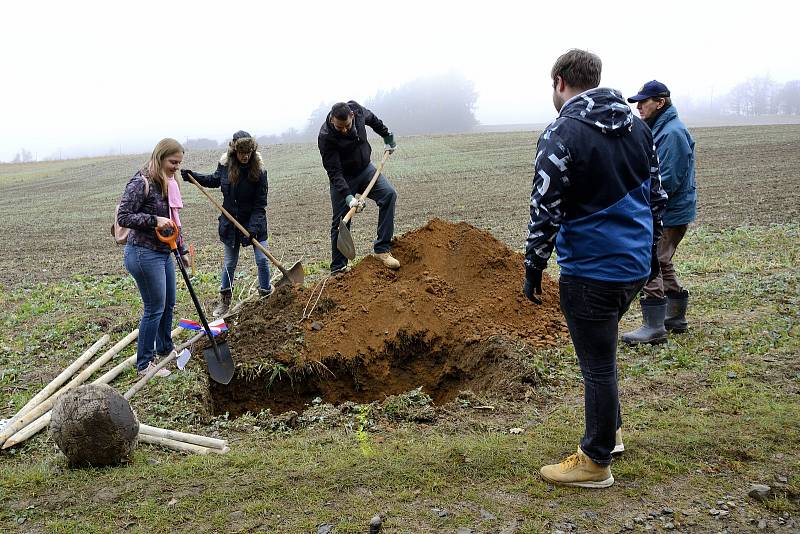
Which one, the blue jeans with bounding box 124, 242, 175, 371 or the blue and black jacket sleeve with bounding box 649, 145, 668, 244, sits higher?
the blue and black jacket sleeve with bounding box 649, 145, 668, 244

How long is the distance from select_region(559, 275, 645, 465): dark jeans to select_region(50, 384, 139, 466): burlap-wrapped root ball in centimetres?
289

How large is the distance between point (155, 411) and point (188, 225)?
39.7ft

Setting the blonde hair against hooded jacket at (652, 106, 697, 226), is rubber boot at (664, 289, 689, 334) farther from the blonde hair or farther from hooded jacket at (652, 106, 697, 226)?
the blonde hair

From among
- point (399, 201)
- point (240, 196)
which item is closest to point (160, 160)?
point (240, 196)

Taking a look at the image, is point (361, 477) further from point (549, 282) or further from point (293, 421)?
point (549, 282)

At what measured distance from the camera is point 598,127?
3.04 metres

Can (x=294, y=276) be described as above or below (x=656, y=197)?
below

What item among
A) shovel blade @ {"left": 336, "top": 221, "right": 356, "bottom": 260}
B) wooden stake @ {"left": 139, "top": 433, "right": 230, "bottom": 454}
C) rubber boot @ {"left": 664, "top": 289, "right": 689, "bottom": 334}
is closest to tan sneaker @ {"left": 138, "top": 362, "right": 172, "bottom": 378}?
wooden stake @ {"left": 139, "top": 433, "right": 230, "bottom": 454}

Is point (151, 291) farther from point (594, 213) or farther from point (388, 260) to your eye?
point (594, 213)

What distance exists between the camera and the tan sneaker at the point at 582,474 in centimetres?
343

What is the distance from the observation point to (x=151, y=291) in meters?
5.50

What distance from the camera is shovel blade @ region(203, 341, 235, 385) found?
555cm

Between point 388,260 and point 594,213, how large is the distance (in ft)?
13.1

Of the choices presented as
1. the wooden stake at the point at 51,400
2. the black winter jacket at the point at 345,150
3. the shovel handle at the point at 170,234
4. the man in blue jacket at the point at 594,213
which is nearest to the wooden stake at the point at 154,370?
the wooden stake at the point at 51,400
